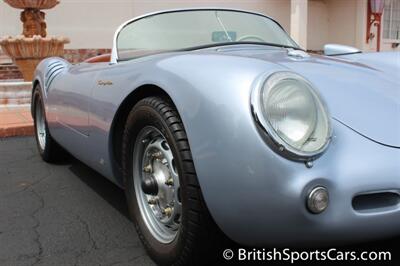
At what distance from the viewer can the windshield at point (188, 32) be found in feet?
9.96

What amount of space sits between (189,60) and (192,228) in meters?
0.71

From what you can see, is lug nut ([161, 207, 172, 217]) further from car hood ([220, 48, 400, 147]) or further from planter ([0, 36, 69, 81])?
planter ([0, 36, 69, 81])

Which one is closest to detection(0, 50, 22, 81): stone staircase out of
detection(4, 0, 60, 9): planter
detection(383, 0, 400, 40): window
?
detection(4, 0, 60, 9): planter

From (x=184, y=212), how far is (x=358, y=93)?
0.88 meters

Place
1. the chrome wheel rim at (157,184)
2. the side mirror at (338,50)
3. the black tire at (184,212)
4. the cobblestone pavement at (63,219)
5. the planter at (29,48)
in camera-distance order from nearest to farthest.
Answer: the black tire at (184,212)
the chrome wheel rim at (157,184)
the cobblestone pavement at (63,219)
the side mirror at (338,50)
the planter at (29,48)

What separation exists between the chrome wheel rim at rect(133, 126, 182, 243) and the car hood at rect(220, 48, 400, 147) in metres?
0.62

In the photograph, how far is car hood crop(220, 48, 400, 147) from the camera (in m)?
1.93

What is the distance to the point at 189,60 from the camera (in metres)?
2.12

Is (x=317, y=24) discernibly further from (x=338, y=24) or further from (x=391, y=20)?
(x=391, y=20)

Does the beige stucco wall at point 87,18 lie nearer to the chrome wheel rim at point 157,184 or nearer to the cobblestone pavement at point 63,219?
the cobblestone pavement at point 63,219

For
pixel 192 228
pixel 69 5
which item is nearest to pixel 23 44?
pixel 69 5

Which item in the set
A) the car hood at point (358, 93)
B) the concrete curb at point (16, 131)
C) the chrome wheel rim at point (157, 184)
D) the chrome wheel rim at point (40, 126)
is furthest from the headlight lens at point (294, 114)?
the concrete curb at point (16, 131)

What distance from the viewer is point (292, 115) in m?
1.79

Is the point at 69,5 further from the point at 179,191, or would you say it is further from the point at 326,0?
the point at 179,191
